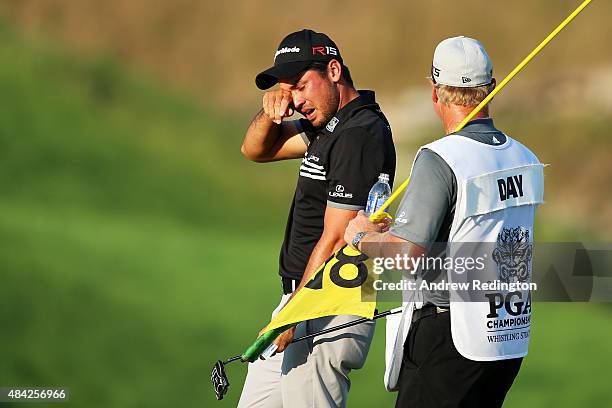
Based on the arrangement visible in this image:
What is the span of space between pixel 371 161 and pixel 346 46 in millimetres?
11441

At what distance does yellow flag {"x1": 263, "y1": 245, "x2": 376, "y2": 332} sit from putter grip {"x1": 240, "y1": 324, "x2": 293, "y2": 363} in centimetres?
4

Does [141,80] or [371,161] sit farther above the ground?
[141,80]

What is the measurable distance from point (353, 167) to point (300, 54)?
513mm

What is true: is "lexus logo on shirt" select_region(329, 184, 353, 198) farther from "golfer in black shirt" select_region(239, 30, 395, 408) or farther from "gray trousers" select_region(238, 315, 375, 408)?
"gray trousers" select_region(238, 315, 375, 408)

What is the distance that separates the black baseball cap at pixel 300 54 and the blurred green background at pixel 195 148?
6.07 m

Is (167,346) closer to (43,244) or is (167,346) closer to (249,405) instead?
(43,244)

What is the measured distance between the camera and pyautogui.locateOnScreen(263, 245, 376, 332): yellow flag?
170 inches

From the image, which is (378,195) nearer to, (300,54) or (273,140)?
(300,54)

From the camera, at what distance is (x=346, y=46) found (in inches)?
615

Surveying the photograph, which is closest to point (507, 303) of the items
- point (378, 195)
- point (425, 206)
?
point (425, 206)

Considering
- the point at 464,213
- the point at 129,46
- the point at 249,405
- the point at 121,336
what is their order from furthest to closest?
1. the point at 129,46
2. the point at 121,336
3. the point at 249,405
4. the point at 464,213

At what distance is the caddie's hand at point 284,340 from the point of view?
4449 millimetres

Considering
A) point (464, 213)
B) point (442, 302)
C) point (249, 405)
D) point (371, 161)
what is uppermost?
point (371, 161)

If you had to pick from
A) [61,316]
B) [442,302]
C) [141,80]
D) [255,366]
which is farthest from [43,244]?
[442,302]
